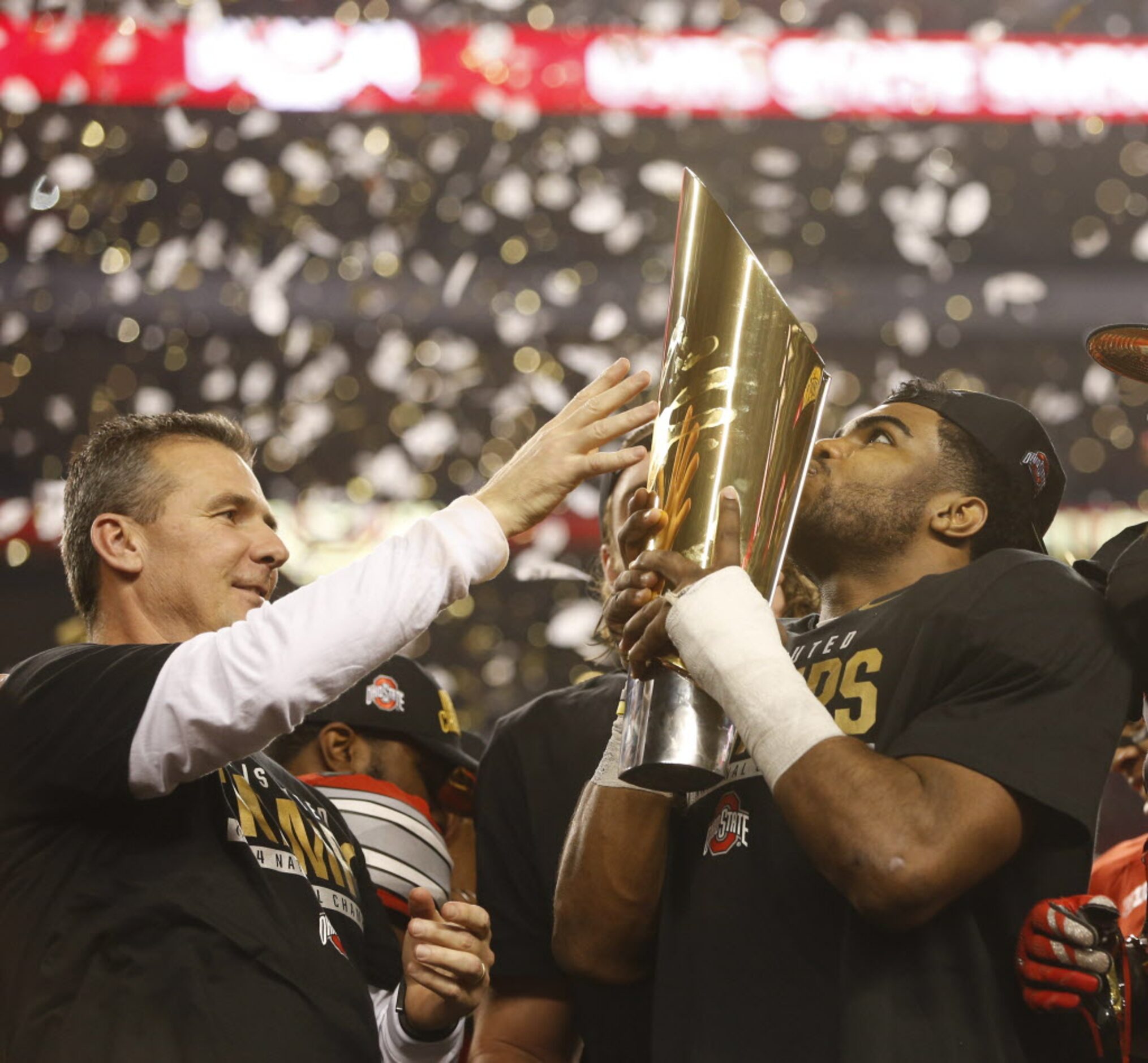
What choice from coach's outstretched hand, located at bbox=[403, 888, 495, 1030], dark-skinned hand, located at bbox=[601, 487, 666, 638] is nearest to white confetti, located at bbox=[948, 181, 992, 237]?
dark-skinned hand, located at bbox=[601, 487, 666, 638]

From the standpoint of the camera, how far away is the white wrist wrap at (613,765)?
1.47 m

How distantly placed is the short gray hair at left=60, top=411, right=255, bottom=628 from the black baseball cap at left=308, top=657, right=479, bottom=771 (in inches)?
20.6

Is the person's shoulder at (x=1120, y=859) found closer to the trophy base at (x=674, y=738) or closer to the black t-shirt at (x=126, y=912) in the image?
the trophy base at (x=674, y=738)

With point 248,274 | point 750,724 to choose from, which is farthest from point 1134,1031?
point 248,274

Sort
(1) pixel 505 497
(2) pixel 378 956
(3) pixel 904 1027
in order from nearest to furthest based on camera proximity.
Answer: (3) pixel 904 1027 → (1) pixel 505 497 → (2) pixel 378 956

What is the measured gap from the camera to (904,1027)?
47.1 inches

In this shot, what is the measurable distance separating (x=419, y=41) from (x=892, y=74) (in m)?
1.69

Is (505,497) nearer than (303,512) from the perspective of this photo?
Yes

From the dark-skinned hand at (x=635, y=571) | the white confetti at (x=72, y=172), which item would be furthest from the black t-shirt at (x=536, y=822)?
the white confetti at (x=72, y=172)

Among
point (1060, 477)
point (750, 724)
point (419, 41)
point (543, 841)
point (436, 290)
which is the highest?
point (419, 41)

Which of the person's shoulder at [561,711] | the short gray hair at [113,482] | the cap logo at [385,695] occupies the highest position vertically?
the short gray hair at [113,482]

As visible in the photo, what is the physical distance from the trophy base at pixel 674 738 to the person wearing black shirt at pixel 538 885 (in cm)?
40

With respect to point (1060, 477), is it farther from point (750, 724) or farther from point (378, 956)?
point (378, 956)

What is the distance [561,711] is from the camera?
187 cm
